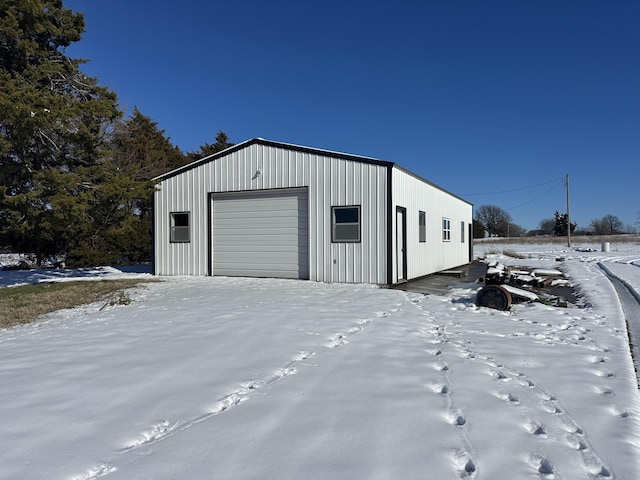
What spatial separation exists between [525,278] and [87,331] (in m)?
10.6

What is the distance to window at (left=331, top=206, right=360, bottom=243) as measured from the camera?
456 inches

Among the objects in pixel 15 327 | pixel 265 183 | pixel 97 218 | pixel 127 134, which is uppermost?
pixel 127 134

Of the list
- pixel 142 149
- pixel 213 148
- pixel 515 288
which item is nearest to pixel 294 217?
pixel 515 288

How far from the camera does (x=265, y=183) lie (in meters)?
12.9

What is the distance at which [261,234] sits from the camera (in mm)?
13094

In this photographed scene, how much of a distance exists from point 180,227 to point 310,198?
510 centimetres

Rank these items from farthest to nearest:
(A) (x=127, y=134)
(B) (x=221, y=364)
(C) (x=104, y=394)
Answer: (A) (x=127, y=134), (B) (x=221, y=364), (C) (x=104, y=394)

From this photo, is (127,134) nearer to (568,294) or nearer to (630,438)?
(568,294)

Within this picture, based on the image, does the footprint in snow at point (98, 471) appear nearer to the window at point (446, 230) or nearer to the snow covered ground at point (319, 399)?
the snow covered ground at point (319, 399)

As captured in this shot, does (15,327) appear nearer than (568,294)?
Yes

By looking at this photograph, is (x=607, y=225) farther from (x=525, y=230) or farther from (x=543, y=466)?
(x=543, y=466)

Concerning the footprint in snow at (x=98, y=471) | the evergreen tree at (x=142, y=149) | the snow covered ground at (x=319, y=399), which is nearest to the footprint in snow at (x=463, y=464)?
the snow covered ground at (x=319, y=399)

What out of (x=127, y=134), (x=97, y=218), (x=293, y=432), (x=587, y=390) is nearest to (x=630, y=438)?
(x=587, y=390)

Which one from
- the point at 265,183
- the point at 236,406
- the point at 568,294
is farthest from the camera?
the point at 265,183
